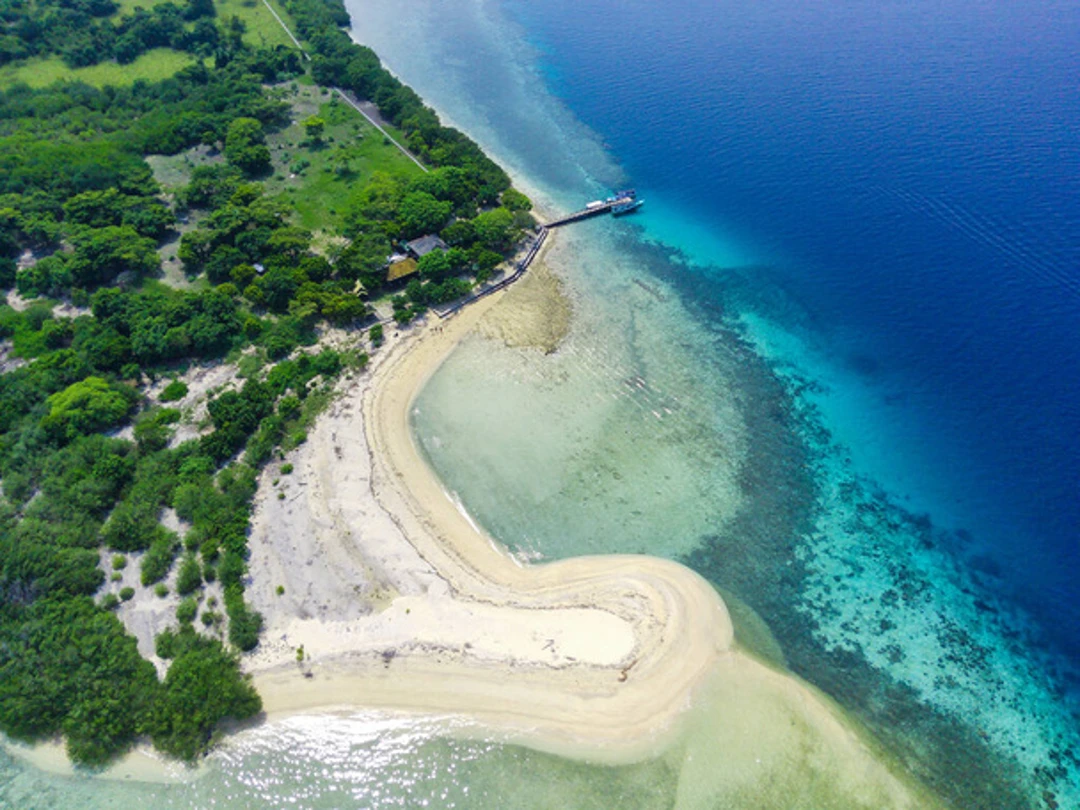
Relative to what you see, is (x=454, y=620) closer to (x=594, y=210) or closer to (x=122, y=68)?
(x=594, y=210)

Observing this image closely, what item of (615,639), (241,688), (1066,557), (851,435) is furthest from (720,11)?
(241,688)

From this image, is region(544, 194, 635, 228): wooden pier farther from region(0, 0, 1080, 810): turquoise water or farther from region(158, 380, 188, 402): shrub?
region(158, 380, 188, 402): shrub

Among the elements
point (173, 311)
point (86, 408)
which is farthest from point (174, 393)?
point (173, 311)

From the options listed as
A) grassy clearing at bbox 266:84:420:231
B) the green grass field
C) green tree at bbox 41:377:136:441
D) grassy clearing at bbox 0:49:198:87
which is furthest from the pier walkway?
grassy clearing at bbox 0:49:198:87

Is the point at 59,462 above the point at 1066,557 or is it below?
below

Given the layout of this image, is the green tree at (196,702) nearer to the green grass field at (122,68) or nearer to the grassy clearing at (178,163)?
the grassy clearing at (178,163)

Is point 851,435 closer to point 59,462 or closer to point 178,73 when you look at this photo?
point 59,462

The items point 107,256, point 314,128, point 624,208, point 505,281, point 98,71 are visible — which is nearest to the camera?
point 107,256

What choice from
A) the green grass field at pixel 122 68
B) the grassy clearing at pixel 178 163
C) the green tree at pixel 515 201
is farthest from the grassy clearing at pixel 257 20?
the green tree at pixel 515 201
